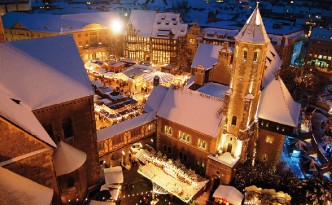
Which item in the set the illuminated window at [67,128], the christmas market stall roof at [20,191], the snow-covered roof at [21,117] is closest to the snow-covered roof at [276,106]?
the illuminated window at [67,128]

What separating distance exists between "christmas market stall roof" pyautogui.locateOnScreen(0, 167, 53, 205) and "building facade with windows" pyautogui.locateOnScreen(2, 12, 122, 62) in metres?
66.8

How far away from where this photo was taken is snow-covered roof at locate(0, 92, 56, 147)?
21.7 meters

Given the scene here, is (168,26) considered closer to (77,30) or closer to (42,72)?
(77,30)

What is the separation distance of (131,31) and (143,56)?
8.54 meters

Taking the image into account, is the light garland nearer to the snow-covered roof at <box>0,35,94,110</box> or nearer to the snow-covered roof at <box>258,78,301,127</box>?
the snow-covered roof at <box>0,35,94,110</box>

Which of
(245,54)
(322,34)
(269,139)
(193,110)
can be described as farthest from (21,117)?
(322,34)

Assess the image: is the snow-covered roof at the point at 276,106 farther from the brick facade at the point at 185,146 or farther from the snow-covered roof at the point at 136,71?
the snow-covered roof at the point at 136,71

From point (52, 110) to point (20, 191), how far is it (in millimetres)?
9765

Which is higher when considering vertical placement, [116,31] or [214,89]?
[116,31]

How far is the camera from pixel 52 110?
2938 cm

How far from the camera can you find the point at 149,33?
280 feet

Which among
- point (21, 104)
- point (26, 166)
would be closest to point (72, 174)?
point (26, 166)

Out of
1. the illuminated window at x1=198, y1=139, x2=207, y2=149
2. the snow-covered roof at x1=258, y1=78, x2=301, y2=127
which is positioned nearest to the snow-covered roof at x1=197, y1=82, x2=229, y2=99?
the snow-covered roof at x1=258, y1=78, x2=301, y2=127

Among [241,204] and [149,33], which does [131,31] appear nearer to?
[149,33]
